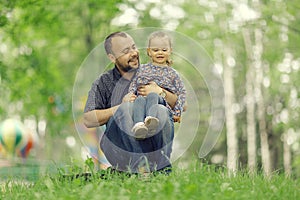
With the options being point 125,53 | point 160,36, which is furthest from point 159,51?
point 125,53

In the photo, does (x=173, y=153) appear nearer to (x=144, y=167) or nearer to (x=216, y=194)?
(x=144, y=167)

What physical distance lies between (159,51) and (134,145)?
0.76m

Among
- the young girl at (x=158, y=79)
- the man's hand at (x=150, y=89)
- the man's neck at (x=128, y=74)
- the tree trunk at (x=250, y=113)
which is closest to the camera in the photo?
the young girl at (x=158, y=79)

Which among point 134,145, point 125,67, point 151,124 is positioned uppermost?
point 125,67

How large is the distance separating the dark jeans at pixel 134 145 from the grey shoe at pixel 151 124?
61 mm

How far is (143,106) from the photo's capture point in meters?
5.18

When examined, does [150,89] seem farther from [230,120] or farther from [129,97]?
[230,120]

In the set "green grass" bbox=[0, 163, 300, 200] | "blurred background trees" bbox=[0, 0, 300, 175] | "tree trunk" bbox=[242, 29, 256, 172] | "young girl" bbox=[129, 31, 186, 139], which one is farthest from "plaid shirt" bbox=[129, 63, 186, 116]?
"tree trunk" bbox=[242, 29, 256, 172]

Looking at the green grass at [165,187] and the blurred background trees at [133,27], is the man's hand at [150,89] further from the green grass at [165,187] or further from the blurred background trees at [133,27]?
the blurred background trees at [133,27]

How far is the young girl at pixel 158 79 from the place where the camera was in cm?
517

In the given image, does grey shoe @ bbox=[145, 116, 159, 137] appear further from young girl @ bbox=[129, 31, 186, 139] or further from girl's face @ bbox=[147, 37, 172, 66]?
Result: girl's face @ bbox=[147, 37, 172, 66]

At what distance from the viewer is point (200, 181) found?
4.91 m

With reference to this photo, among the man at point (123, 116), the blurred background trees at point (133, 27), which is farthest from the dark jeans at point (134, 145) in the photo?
the blurred background trees at point (133, 27)

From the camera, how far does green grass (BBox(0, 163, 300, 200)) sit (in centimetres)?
427
